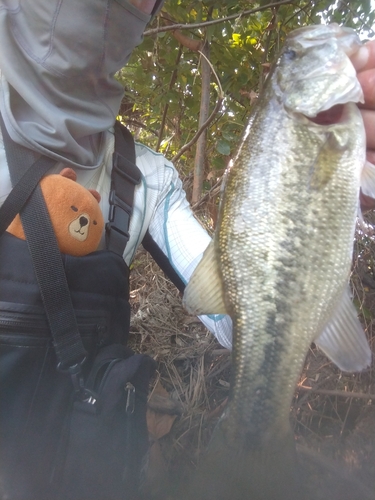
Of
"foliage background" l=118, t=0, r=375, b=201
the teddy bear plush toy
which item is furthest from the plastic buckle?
"foliage background" l=118, t=0, r=375, b=201

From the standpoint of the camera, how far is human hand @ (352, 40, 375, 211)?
1087 millimetres

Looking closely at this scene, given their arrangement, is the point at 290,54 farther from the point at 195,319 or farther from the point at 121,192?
the point at 195,319

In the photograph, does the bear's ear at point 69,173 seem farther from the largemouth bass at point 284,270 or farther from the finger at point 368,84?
the finger at point 368,84

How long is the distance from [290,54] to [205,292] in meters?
0.83

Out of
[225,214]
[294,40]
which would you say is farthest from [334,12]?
[225,214]

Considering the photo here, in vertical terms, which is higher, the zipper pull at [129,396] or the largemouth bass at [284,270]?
the largemouth bass at [284,270]

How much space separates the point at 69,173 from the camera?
1376 mm

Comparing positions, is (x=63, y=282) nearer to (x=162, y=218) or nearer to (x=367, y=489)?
(x=162, y=218)

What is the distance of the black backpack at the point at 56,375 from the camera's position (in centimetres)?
118

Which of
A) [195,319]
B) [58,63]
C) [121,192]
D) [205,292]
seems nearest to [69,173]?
[121,192]

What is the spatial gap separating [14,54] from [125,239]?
0.74 metres

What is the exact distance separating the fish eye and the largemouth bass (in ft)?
0.30

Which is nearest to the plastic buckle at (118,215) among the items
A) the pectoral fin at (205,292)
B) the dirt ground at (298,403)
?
the pectoral fin at (205,292)

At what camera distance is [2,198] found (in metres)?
1.31
